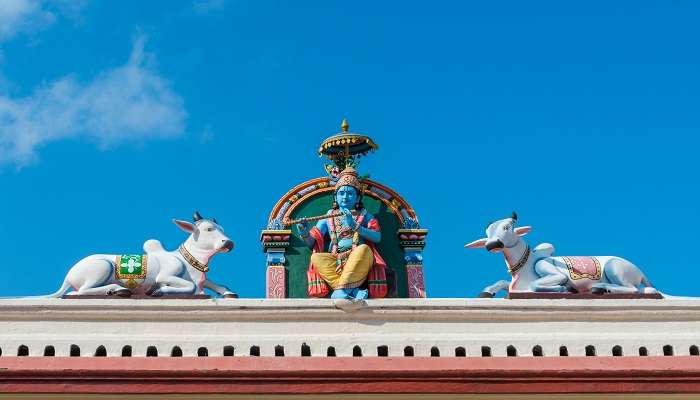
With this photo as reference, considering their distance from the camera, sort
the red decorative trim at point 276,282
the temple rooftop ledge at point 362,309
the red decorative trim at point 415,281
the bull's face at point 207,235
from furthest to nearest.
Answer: the red decorative trim at point 415,281 → the red decorative trim at point 276,282 → the bull's face at point 207,235 → the temple rooftop ledge at point 362,309

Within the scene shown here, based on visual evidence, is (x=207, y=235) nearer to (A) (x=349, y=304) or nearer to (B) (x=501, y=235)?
(A) (x=349, y=304)

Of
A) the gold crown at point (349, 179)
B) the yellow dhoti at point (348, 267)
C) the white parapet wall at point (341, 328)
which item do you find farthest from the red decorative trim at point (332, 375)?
the gold crown at point (349, 179)

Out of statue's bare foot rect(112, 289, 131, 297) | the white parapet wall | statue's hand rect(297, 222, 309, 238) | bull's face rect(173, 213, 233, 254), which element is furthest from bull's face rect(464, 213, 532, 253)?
statue's bare foot rect(112, 289, 131, 297)

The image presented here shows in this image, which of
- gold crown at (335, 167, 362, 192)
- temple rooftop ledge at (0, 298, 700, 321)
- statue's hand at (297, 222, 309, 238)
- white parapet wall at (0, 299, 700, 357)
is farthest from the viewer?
gold crown at (335, 167, 362, 192)

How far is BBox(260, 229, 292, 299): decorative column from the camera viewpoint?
46.1 ft

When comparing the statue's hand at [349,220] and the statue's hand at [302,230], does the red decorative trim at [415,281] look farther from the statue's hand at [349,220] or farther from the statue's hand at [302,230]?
the statue's hand at [302,230]

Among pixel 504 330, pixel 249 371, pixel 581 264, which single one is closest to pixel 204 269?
pixel 249 371

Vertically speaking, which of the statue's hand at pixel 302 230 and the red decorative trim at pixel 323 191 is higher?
the red decorative trim at pixel 323 191

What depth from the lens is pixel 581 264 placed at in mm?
12984

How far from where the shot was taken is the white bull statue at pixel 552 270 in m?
12.8

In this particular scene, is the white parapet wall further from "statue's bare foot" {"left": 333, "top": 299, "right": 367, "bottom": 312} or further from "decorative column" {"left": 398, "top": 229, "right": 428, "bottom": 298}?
"decorative column" {"left": 398, "top": 229, "right": 428, "bottom": 298}

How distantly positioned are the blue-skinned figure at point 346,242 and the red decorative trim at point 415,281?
0.70 metres

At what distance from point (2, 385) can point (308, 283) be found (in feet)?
13.5

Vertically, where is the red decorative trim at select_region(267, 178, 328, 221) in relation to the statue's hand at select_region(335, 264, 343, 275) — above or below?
above
